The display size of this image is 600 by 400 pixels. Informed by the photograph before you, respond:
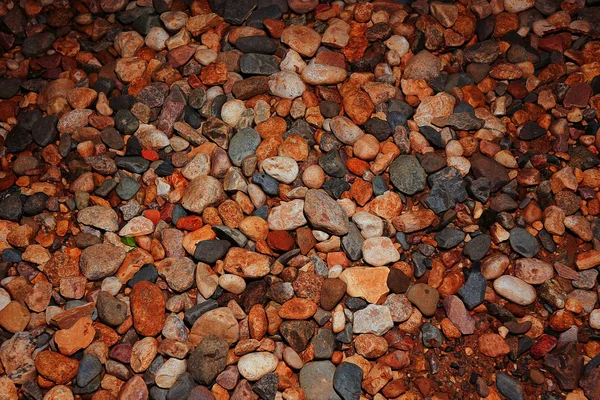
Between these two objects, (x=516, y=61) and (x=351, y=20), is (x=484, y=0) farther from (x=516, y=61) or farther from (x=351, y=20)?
(x=351, y=20)

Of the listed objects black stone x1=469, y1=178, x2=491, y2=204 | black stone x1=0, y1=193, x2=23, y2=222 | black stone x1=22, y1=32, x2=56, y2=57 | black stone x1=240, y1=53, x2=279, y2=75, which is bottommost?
black stone x1=0, y1=193, x2=23, y2=222

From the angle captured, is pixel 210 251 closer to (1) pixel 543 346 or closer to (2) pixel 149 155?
(2) pixel 149 155

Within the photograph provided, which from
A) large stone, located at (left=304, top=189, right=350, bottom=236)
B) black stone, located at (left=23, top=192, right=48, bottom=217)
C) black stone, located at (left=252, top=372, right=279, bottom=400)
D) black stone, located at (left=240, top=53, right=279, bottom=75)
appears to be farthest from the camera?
black stone, located at (left=240, top=53, right=279, bottom=75)

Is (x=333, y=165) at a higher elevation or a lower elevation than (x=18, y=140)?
higher

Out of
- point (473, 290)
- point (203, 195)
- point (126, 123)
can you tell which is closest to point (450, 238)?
point (473, 290)

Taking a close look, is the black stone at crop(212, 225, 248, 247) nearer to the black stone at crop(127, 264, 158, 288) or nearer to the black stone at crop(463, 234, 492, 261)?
the black stone at crop(127, 264, 158, 288)

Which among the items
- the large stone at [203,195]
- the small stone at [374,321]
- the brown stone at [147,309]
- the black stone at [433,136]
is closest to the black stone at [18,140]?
the large stone at [203,195]

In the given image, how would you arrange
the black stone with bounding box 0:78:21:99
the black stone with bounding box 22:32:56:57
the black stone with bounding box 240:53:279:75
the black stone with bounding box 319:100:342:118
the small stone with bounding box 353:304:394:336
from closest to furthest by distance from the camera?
the small stone with bounding box 353:304:394:336 → the black stone with bounding box 319:100:342:118 → the black stone with bounding box 240:53:279:75 → the black stone with bounding box 0:78:21:99 → the black stone with bounding box 22:32:56:57

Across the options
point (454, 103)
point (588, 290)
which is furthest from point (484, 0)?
point (588, 290)

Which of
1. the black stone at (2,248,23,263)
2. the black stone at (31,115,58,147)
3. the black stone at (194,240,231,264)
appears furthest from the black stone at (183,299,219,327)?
the black stone at (31,115,58,147)
